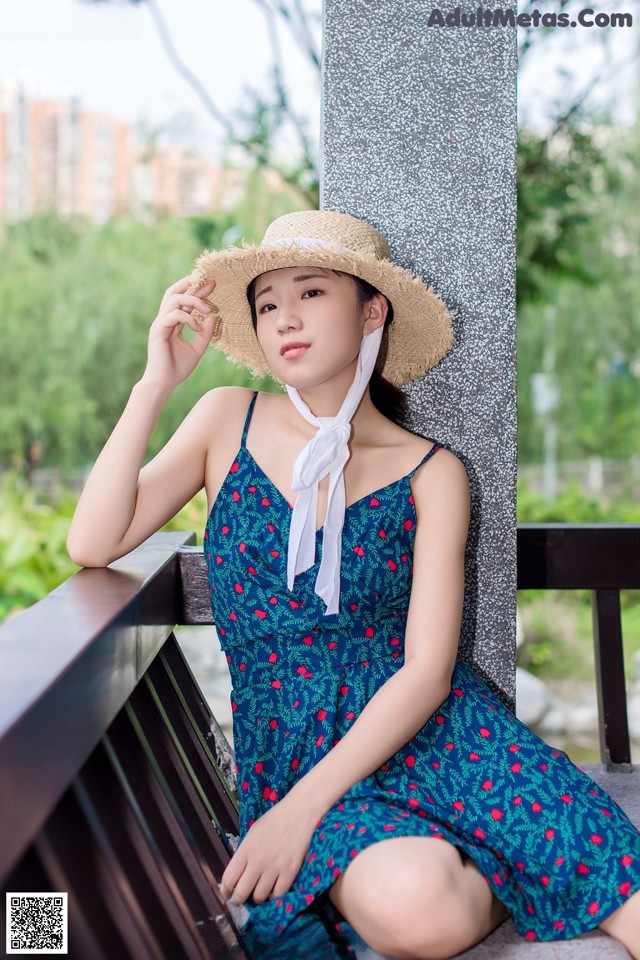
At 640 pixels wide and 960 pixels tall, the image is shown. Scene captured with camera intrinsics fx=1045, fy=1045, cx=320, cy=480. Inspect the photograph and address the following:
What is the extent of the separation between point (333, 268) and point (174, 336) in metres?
0.31

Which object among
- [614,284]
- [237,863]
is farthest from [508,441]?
[614,284]

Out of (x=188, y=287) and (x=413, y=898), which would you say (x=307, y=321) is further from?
(x=413, y=898)

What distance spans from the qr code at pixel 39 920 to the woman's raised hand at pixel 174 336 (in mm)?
874

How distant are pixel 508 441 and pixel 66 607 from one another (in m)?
0.97

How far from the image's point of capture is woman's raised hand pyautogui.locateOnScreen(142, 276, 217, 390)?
1736 millimetres

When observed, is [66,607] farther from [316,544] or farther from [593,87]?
[593,87]

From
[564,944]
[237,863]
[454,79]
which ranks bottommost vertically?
[564,944]

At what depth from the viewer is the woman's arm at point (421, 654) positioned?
1.50m

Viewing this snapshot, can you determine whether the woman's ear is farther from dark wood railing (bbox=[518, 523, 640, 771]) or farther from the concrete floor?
the concrete floor

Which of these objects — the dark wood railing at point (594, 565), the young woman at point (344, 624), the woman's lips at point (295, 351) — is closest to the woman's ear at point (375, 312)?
the young woman at point (344, 624)

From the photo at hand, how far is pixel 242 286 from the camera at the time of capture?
180 centimetres

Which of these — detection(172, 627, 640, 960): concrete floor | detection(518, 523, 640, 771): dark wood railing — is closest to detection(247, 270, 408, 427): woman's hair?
detection(518, 523, 640, 771): dark wood railing

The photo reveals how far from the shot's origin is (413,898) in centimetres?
130

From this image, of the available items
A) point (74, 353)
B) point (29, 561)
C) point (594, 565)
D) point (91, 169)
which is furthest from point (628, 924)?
point (91, 169)
